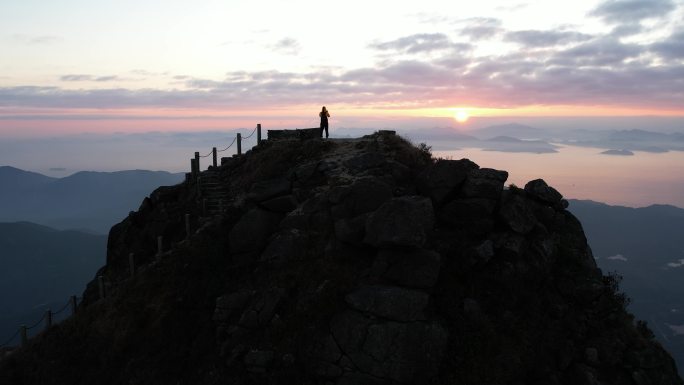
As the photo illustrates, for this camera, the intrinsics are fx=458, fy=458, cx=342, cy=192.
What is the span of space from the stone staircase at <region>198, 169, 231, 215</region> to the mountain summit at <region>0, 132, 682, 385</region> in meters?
3.54

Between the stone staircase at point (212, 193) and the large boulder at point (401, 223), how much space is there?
12.5 meters

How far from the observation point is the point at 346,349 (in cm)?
1636

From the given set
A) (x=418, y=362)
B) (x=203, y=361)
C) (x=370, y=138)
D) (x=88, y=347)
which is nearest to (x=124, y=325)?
(x=88, y=347)

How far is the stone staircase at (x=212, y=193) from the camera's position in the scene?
28.9 meters

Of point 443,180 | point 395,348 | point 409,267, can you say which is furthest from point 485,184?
point 395,348

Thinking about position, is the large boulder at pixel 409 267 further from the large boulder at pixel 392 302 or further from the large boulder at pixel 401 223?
the large boulder at pixel 401 223

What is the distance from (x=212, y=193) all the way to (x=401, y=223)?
54.7 feet

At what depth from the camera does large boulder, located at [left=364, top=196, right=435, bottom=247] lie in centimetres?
1770

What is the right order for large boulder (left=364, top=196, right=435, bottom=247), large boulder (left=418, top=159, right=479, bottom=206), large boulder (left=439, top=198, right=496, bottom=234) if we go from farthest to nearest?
large boulder (left=418, top=159, right=479, bottom=206)
large boulder (left=439, top=198, right=496, bottom=234)
large boulder (left=364, top=196, right=435, bottom=247)

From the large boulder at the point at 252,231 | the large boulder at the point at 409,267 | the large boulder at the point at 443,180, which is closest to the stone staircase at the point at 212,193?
the large boulder at the point at 252,231

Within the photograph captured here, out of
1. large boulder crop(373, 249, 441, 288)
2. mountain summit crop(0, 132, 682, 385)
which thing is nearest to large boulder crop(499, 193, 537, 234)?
mountain summit crop(0, 132, 682, 385)

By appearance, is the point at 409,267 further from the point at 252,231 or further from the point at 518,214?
the point at 252,231

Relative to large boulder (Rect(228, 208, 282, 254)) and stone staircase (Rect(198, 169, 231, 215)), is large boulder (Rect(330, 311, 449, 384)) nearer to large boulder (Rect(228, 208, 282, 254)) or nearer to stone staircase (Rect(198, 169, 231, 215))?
large boulder (Rect(228, 208, 282, 254))

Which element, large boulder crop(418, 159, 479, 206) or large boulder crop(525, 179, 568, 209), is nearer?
large boulder crop(418, 159, 479, 206)
